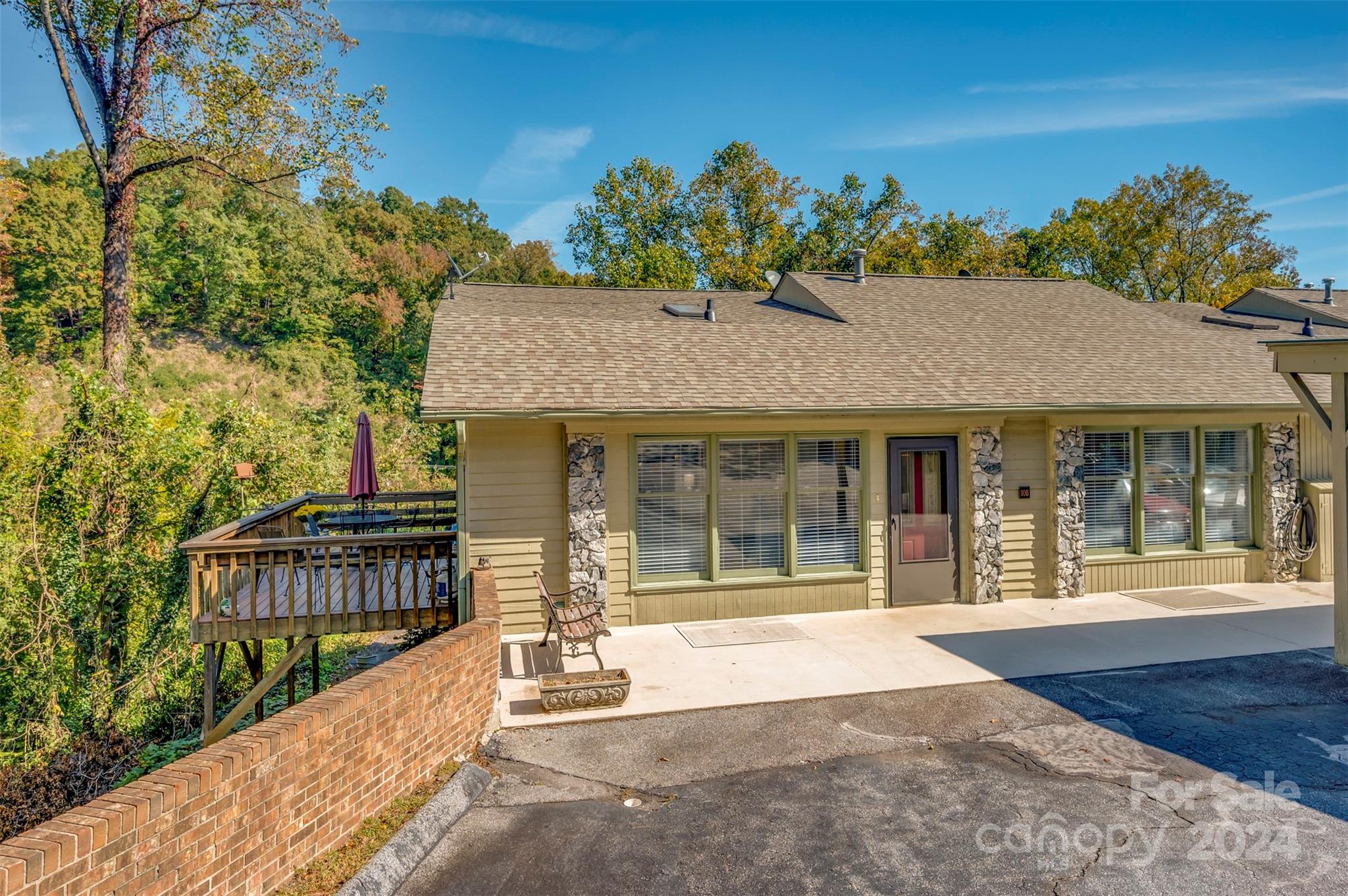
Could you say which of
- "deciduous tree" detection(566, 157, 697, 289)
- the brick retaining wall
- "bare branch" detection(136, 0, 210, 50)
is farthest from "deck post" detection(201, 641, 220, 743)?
"deciduous tree" detection(566, 157, 697, 289)

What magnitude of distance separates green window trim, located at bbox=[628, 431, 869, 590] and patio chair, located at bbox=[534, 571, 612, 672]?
3.60 ft

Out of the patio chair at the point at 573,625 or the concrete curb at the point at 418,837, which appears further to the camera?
the patio chair at the point at 573,625

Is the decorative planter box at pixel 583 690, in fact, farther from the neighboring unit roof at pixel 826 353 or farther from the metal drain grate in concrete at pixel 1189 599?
the metal drain grate in concrete at pixel 1189 599

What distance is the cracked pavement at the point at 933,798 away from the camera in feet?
12.8

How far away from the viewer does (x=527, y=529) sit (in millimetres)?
8508

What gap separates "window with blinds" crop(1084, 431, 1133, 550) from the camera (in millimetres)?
10156

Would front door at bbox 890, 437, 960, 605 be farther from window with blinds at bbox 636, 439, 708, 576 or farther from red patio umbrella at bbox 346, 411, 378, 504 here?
red patio umbrella at bbox 346, 411, 378, 504

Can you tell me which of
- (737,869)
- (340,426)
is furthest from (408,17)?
(737,869)

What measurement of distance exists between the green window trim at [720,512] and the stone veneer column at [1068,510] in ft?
8.51

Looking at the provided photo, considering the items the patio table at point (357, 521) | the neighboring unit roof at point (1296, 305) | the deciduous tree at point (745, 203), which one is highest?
the deciduous tree at point (745, 203)

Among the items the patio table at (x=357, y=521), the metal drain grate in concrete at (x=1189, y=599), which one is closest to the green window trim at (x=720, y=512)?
the patio table at (x=357, y=521)

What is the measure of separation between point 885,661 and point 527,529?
3979 millimetres

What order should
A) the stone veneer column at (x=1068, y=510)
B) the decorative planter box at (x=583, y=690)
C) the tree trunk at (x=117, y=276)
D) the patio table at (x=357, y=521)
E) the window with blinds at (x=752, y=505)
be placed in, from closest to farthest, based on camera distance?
the decorative planter box at (x=583, y=690) → the patio table at (x=357, y=521) → the window with blinds at (x=752, y=505) → the stone veneer column at (x=1068, y=510) → the tree trunk at (x=117, y=276)

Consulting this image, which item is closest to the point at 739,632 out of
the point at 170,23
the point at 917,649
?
the point at 917,649
